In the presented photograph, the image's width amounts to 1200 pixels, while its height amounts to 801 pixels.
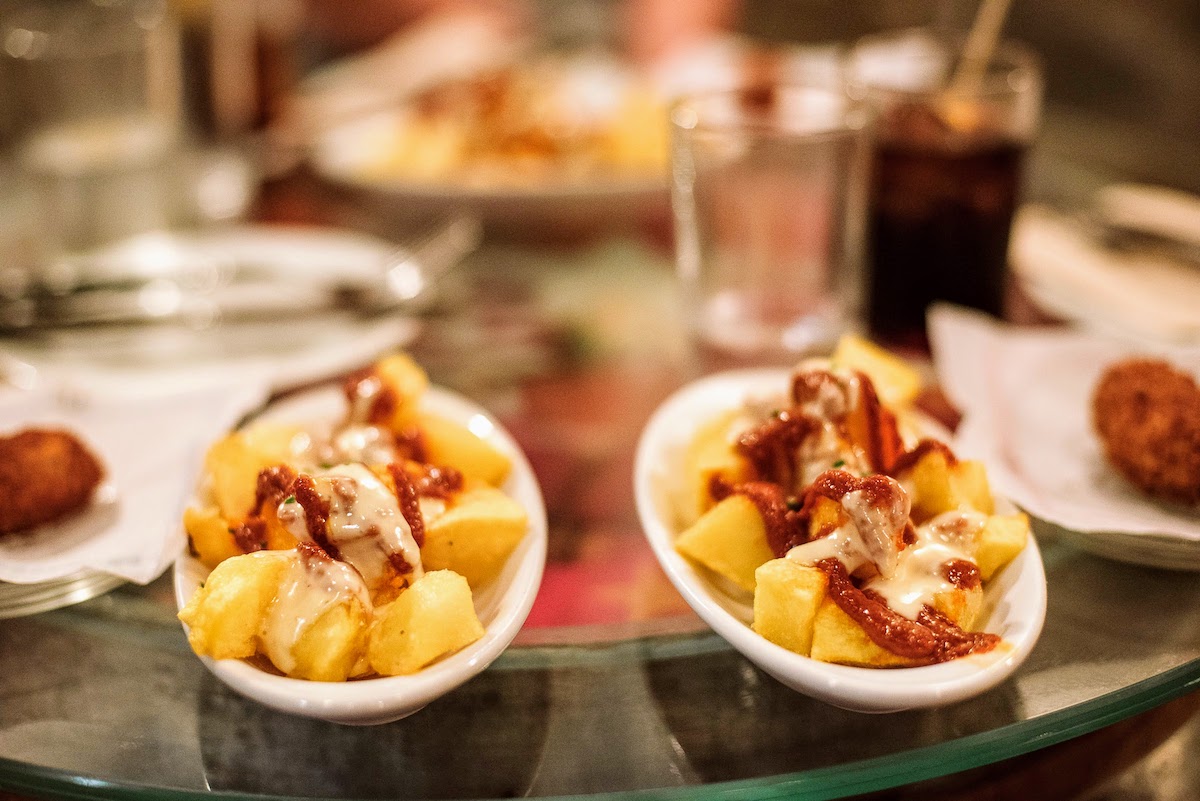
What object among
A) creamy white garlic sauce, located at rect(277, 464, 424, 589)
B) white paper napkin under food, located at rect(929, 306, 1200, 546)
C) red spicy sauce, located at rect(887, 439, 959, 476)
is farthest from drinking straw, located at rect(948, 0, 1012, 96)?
creamy white garlic sauce, located at rect(277, 464, 424, 589)

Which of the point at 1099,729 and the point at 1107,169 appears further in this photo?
the point at 1107,169

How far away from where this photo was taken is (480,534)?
927mm

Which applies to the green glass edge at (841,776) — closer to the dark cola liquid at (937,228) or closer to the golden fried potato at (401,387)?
the golden fried potato at (401,387)

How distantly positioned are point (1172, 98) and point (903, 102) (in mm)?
1851

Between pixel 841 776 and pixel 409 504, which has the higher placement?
pixel 409 504

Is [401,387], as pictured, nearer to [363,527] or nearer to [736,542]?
[363,527]

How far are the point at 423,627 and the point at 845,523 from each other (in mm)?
371

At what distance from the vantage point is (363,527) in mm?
847

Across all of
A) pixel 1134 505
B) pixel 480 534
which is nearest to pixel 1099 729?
pixel 1134 505

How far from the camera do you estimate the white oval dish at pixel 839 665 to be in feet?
2.54

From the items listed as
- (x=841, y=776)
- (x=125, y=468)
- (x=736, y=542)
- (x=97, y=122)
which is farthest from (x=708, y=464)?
(x=97, y=122)

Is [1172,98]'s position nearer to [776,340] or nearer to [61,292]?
[776,340]

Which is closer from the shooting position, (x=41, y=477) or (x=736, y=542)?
(x=736, y=542)

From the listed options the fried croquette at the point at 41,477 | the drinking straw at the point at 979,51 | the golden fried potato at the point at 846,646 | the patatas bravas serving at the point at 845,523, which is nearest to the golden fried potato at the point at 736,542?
the patatas bravas serving at the point at 845,523
